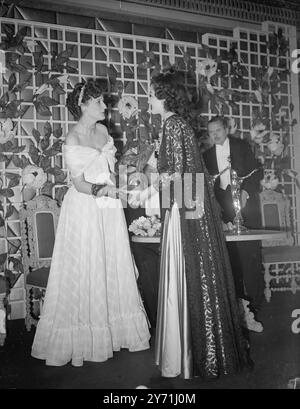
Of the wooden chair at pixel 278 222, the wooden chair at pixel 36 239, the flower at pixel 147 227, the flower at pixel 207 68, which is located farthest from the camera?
the flower at pixel 207 68

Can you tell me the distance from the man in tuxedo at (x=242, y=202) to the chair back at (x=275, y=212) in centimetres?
13

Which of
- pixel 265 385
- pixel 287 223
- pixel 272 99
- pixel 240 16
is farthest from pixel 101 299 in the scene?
pixel 240 16

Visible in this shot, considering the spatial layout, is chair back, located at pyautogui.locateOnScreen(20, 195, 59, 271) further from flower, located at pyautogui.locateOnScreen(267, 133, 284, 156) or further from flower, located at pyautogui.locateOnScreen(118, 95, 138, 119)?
flower, located at pyautogui.locateOnScreen(267, 133, 284, 156)

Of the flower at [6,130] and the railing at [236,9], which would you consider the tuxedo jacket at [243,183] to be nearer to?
the railing at [236,9]

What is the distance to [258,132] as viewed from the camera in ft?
12.8

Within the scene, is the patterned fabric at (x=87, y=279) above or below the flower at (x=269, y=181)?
below

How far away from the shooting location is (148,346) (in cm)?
231

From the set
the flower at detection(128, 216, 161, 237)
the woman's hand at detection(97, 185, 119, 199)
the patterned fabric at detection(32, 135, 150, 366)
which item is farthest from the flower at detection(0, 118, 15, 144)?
the woman's hand at detection(97, 185, 119, 199)

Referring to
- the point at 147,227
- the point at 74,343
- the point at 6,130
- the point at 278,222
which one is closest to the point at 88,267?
the point at 74,343

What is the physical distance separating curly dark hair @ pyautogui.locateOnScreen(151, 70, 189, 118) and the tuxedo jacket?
146cm

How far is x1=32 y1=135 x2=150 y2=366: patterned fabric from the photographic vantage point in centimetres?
211

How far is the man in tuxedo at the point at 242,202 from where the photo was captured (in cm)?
304

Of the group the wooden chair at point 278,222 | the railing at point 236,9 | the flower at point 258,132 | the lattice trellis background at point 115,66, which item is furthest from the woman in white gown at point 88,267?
the flower at point 258,132

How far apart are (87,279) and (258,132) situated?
244cm
